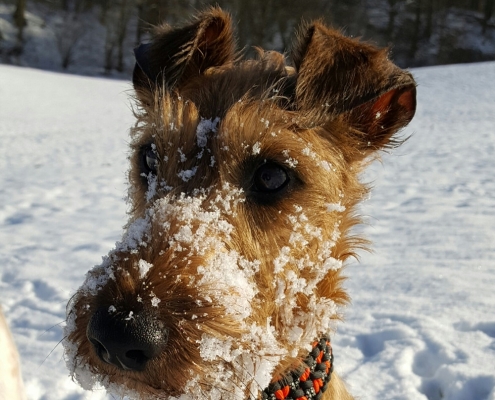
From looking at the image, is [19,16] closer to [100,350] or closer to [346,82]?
[346,82]

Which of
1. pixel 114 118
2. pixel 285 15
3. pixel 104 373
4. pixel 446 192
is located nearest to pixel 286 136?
pixel 104 373

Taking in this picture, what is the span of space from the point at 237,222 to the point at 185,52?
98 cm

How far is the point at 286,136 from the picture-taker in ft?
6.24

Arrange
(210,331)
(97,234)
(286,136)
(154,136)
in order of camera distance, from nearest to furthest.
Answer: (210,331), (286,136), (154,136), (97,234)

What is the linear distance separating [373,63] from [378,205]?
4305mm

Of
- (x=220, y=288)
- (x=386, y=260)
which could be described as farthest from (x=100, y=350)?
(x=386, y=260)

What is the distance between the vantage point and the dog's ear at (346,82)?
193 cm

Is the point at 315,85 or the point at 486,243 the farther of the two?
the point at 486,243

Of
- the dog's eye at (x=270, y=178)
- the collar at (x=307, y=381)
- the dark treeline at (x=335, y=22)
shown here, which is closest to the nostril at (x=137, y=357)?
the collar at (x=307, y=381)

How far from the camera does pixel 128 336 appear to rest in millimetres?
1350

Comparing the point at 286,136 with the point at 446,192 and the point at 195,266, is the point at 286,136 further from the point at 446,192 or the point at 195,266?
the point at 446,192

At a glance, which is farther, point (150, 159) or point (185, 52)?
point (185, 52)

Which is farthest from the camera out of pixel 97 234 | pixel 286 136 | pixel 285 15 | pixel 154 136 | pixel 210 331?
pixel 285 15

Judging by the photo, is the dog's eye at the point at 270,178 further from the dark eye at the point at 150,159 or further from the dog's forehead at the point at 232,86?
the dark eye at the point at 150,159
